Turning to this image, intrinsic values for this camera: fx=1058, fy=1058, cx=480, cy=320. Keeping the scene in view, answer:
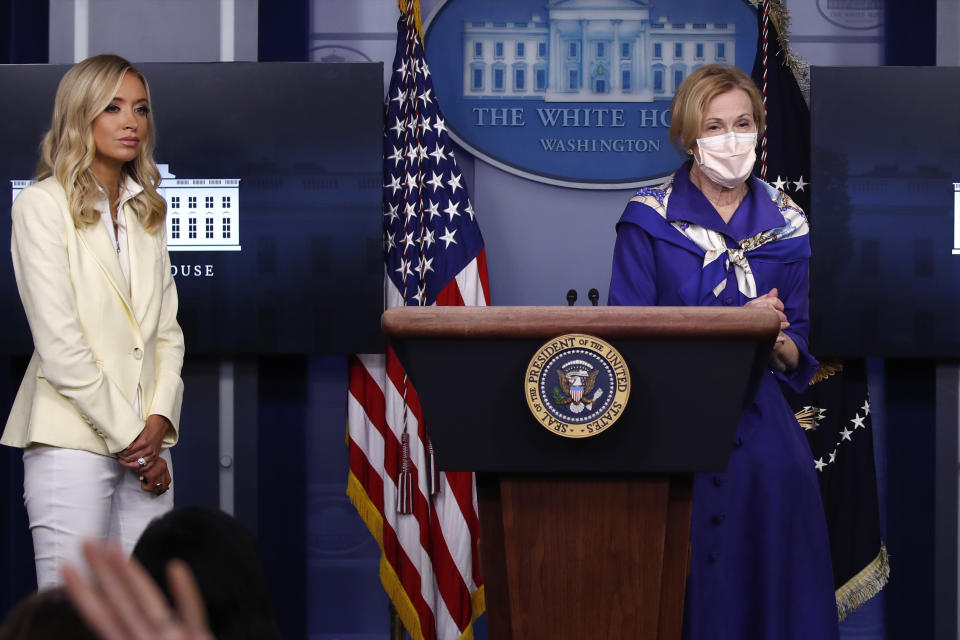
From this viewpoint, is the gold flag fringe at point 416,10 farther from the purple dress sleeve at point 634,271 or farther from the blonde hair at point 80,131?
the purple dress sleeve at point 634,271

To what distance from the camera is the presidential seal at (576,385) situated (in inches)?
58.4

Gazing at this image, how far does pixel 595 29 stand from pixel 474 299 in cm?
106

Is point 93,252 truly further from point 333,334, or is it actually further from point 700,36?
point 700,36

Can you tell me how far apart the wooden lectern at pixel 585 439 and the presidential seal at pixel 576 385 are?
26 millimetres

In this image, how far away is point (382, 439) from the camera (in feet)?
11.9

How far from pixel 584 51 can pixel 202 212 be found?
1441 millimetres

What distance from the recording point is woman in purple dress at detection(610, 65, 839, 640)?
205 cm

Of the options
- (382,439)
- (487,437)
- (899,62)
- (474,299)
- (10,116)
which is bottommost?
(382,439)

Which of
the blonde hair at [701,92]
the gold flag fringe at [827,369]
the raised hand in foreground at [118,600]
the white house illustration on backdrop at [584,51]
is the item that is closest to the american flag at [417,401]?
the white house illustration on backdrop at [584,51]

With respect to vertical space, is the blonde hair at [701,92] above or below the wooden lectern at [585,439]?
above

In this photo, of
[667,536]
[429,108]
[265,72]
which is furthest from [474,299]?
[667,536]

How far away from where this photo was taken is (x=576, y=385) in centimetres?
149

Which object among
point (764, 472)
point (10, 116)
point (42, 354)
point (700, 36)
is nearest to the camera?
point (764, 472)

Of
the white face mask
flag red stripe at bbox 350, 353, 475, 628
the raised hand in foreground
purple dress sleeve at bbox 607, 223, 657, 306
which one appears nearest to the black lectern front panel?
purple dress sleeve at bbox 607, 223, 657, 306
